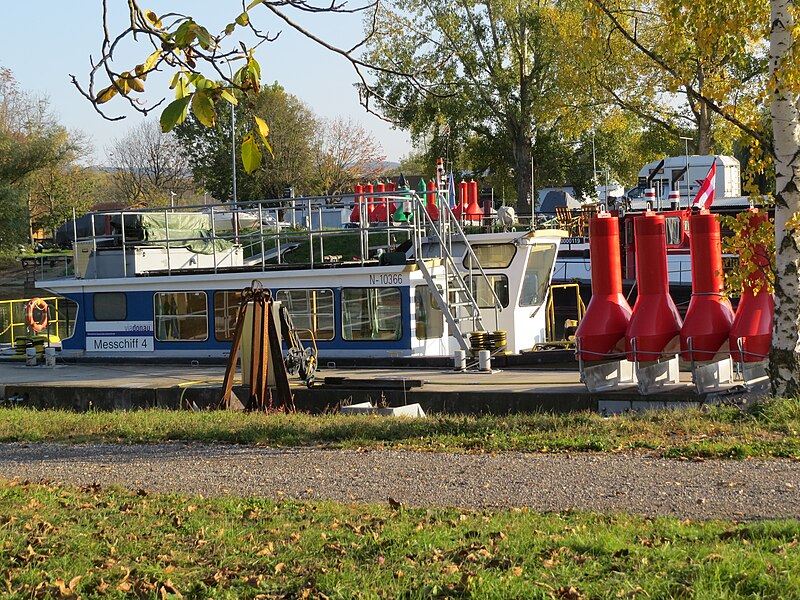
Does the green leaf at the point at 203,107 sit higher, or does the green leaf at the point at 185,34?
the green leaf at the point at 185,34

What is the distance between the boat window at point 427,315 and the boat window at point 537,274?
202 centimetres

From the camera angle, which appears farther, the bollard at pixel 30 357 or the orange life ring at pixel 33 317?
the orange life ring at pixel 33 317

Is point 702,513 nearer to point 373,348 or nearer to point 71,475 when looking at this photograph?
point 71,475

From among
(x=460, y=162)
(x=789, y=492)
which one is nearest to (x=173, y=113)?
(x=789, y=492)

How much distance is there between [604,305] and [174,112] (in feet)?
40.8

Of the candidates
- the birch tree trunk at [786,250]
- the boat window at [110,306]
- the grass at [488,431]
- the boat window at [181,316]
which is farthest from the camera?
the boat window at [110,306]

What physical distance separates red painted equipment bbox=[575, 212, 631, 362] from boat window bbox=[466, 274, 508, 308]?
456 centimetres

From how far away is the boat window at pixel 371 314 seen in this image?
781 inches

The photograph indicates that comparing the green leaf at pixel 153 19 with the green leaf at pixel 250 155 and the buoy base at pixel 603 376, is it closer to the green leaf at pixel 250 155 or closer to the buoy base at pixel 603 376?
the green leaf at pixel 250 155

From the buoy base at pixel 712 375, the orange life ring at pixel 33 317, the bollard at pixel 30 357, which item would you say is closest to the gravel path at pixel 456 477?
the buoy base at pixel 712 375

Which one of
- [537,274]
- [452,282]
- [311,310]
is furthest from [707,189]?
[311,310]

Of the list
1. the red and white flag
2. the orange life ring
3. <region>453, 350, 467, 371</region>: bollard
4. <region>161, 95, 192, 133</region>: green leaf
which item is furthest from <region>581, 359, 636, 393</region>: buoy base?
the red and white flag

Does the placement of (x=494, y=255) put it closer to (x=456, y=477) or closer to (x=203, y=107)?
(x=456, y=477)

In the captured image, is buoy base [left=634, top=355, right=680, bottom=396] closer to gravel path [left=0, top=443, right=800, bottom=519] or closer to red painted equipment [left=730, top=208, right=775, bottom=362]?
red painted equipment [left=730, top=208, right=775, bottom=362]
